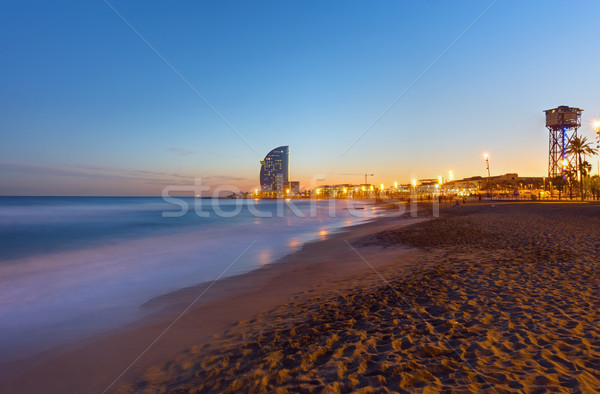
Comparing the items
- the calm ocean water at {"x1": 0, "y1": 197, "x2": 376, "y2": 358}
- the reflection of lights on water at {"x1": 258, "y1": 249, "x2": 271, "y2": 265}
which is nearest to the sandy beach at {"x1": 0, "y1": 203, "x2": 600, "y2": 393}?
the calm ocean water at {"x1": 0, "y1": 197, "x2": 376, "y2": 358}

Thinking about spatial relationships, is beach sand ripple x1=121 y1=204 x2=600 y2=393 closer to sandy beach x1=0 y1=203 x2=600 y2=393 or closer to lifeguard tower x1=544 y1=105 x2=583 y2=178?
sandy beach x1=0 y1=203 x2=600 y2=393

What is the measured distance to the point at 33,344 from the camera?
18.7ft

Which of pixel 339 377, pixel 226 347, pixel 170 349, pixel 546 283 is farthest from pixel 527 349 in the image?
pixel 170 349

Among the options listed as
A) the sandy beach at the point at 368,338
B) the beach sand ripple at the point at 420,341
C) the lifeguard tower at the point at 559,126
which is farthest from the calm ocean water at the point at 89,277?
the lifeguard tower at the point at 559,126

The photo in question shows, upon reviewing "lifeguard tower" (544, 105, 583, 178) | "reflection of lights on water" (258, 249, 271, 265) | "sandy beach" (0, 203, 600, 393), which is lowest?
"reflection of lights on water" (258, 249, 271, 265)

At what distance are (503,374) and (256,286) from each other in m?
6.24

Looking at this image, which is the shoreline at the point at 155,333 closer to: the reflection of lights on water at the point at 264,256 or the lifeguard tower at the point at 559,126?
the reflection of lights on water at the point at 264,256

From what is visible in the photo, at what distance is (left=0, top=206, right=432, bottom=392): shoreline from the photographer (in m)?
4.44

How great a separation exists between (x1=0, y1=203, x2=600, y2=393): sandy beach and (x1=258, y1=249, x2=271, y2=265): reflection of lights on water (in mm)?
4359

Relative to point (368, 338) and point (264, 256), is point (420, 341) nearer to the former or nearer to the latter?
point (368, 338)

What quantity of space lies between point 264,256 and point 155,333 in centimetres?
835

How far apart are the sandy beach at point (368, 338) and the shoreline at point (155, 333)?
0.03 m

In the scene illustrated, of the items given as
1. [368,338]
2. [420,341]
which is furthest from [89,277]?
[420,341]

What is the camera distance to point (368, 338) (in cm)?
436
